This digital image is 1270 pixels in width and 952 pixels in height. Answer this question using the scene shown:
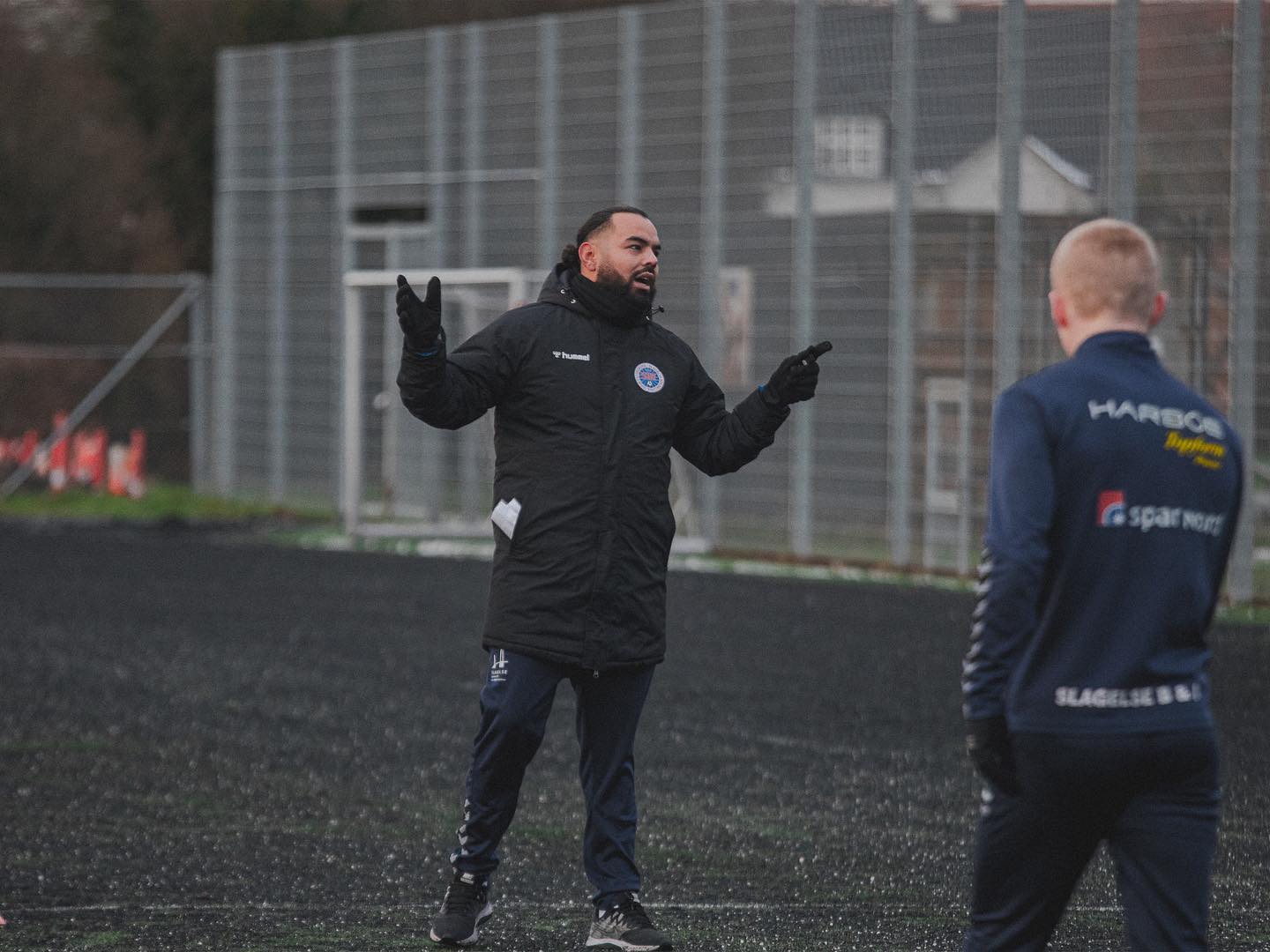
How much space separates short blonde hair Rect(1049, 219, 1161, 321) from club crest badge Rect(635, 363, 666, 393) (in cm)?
197

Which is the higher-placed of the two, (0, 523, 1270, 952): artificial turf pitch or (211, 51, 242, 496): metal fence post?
(211, 51, 242, 496): metal fence post

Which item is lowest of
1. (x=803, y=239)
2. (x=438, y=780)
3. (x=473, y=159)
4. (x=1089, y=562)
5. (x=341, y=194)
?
(x=438, y=780)

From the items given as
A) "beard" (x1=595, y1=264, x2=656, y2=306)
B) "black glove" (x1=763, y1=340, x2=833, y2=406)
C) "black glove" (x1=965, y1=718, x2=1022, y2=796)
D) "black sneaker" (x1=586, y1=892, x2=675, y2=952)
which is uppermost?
"beard" (x1=595, y1=264, x2=656, y2=306)

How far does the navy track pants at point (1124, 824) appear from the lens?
152 inches

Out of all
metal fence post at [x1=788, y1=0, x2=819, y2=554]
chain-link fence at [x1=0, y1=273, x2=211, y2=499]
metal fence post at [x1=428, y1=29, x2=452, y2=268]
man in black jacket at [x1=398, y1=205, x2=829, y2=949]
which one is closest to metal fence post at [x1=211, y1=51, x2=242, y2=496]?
chain-link fence at [x1=0, y1=273, x2=211, y2=499]

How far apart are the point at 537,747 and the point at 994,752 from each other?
6.74ft

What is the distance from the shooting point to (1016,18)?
624 inches

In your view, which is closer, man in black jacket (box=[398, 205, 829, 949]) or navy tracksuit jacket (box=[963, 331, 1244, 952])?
navy tracksuit jacket (box=[963, 331, 1244, 952])

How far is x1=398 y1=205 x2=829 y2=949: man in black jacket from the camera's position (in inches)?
224

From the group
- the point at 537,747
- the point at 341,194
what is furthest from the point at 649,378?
the point at 341,194

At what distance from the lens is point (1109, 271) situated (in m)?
3.93

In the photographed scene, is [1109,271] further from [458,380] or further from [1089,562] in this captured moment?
[458,380]

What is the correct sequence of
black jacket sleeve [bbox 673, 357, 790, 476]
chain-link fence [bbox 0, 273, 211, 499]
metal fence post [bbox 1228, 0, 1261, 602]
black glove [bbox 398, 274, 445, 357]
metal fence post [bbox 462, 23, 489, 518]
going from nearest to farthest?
1. black glove [bbox 398, 274, 445, 357]
2. black jacket sleeve [bbox 673, 357, 790, 476]
3. metal fence post [bbox 1228, 0, 1261, 602]
4. metal fence post [bbox 462, 23, 489, 518]
5. chain-link fence [bbox 0, 273, 211, 499]

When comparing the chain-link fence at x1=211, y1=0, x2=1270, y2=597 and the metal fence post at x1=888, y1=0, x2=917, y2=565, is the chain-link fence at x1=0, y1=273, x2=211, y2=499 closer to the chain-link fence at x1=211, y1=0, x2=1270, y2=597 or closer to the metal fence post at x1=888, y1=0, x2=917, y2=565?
the chain-link fence at x1=211, y1=0, x2=1270, y2=597
